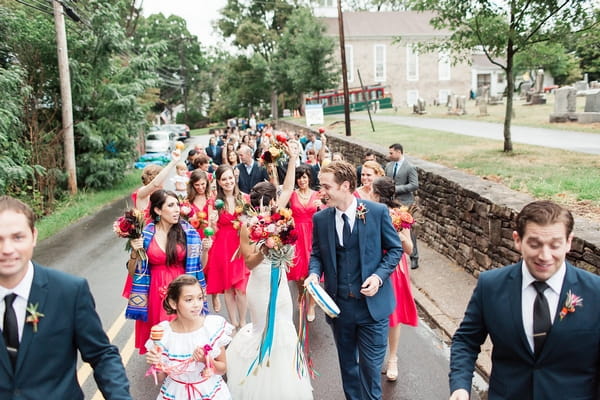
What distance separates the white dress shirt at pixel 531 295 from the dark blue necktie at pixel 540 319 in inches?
0.7

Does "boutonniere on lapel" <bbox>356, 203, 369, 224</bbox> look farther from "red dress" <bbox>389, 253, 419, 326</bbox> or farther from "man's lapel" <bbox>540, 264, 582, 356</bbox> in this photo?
"man's lapel" <bbox>540, 264, 582, 356</bbox>

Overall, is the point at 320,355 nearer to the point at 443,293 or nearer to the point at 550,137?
the point at 443,293

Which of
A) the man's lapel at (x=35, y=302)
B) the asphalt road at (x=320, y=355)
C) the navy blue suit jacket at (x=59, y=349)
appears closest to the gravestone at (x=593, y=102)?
the asphalt road at (x=320, y=355)

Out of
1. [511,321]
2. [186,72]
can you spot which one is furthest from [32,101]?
[186,72]

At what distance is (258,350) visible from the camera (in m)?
4.92

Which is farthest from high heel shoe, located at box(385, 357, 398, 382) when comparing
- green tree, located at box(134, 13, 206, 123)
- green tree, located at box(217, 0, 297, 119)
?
green tree, located at box(134, 13, 206, 123)

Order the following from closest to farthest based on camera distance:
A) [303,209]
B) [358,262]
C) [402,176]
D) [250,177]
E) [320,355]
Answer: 1. [358,262]
2. [320,355]
3. [303,209]
4. [402,176]
5. [250,177]

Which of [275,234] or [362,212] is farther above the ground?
[362,212]

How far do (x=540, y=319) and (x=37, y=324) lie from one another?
2.39m

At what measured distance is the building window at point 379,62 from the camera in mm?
61031

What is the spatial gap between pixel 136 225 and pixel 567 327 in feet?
12.6

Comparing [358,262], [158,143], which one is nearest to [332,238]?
[358,262]

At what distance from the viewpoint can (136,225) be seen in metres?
5.00

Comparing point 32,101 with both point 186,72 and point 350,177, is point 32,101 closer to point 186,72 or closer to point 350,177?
point 350,177
